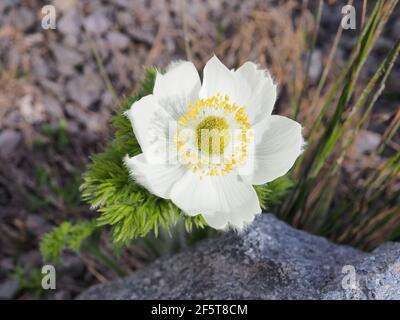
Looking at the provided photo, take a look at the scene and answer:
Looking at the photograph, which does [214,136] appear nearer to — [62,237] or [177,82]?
[177,82]

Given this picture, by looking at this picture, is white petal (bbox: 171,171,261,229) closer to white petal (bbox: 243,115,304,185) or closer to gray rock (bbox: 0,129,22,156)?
white petal (bbox: 243,115,304,185)

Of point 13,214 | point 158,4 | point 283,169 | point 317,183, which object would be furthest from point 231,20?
point 283,169

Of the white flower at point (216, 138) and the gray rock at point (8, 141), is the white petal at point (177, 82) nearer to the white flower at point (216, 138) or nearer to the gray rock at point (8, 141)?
the white flower at point (216, 138)

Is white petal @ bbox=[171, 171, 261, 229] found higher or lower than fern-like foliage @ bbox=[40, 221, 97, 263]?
higher

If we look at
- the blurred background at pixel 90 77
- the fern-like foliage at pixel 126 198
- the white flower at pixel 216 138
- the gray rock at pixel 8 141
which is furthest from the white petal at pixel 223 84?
the gray rock at pixel 8 141

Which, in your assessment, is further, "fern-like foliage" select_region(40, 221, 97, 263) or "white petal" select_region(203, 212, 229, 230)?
"fern-like foliage" select_region(40, 221, 97, 263)

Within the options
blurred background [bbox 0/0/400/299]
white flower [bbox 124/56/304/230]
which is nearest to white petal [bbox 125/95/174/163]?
white flower [bbox 124/56/304/230]
